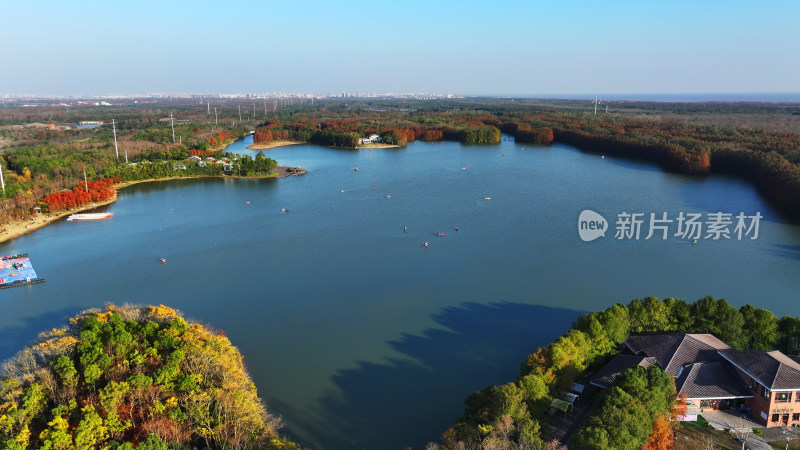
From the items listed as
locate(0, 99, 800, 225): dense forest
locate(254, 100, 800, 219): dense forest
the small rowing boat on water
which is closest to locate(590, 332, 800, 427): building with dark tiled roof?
locate(0, 99, 800, 225): dense forest

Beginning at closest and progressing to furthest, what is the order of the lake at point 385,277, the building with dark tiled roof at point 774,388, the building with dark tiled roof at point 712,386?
the building with dark tiled roof at point 774,388 < the building with dark tiled roof at point 712,386 < the lake at point 385,277

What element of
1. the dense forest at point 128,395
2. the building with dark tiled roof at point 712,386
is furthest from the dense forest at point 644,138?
the dense forest at point 128,395

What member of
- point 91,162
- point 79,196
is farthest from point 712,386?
point 91,162

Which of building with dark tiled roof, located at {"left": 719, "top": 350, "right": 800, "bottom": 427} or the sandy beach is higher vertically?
the sandy beach

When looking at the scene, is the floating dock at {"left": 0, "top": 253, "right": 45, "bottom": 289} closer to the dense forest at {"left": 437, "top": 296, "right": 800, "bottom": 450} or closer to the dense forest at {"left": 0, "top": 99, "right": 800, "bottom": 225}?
the dense forest at {"left": 0, "top": 99, "right": 800, "bottom": 225}

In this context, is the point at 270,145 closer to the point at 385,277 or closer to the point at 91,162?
the point at 91,162

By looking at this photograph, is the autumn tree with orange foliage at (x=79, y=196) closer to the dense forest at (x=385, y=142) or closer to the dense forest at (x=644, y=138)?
the dense forest at (x=385, y=142)

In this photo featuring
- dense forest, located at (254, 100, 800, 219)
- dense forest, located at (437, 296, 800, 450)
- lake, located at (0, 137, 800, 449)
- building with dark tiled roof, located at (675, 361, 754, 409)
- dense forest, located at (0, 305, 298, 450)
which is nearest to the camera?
dense forest, located at (0, 305, 298, 450)

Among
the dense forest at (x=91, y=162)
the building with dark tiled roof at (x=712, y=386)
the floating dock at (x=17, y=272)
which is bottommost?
the floating dock at (x=17, y=272)
